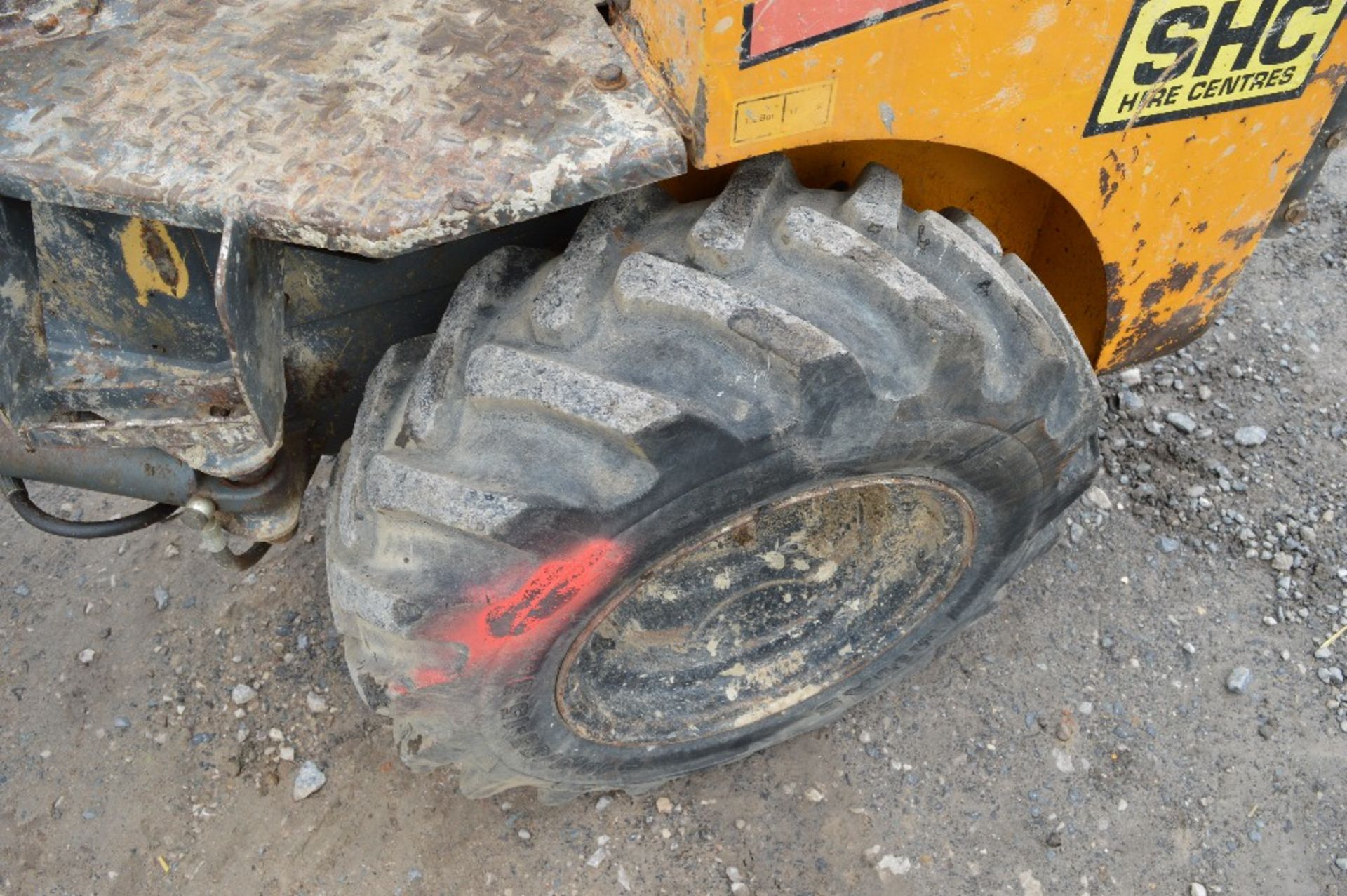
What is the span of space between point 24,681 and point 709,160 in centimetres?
205

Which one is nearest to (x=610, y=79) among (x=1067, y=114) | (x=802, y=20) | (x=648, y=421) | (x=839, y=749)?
(x=802, y=20)

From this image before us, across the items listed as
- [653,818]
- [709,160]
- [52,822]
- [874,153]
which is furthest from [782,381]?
[52,822]

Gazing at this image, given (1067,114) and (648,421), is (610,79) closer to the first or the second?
(648,421)

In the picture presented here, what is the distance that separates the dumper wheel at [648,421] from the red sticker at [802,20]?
24 cm

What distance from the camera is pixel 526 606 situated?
62.3 inches

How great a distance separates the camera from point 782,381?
145 centimetres

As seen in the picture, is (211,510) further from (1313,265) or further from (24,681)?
(1313,265)

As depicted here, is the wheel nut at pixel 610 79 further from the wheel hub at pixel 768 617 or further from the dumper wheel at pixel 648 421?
the wheel hub at pixel 768 617

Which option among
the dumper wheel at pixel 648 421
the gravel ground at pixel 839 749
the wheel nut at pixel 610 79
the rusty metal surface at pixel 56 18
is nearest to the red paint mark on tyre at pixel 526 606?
the dumper wheel at pixel 648 421

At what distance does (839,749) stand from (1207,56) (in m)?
1.46

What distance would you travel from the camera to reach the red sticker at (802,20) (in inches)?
49.8

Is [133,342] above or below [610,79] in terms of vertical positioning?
below

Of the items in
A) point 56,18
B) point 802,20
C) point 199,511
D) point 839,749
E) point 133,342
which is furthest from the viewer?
point 839,749

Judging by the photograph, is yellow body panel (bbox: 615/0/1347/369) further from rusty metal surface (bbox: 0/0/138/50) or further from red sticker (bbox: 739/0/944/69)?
rusty metal surface (bbox: 0/0/138/50)
